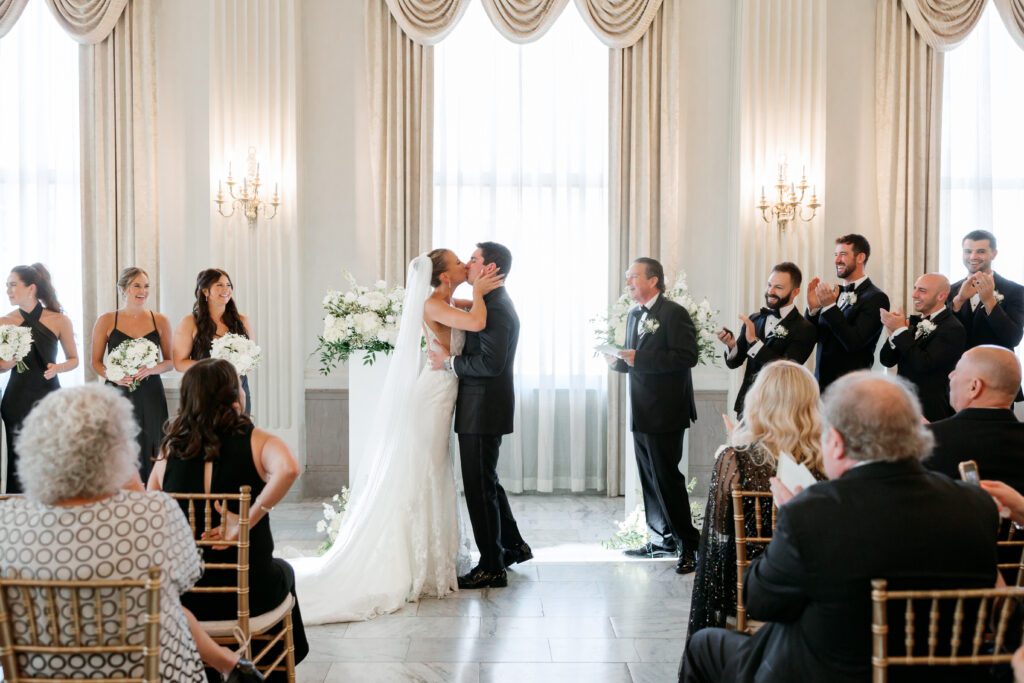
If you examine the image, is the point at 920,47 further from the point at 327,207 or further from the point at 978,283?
the point at 327,207

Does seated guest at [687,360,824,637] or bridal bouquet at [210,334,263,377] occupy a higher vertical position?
bridal bouquet at [210,334,263,377]

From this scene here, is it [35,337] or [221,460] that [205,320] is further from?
[221,460]

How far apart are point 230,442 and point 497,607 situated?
6.89 ft

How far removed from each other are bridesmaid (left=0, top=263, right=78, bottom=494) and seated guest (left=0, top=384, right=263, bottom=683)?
13.8ft

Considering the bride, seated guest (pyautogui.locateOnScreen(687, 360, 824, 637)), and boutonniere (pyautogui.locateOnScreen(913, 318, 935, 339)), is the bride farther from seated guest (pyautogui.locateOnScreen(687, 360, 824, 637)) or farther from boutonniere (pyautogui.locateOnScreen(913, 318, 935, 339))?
boutonniere (pyautogui.locateOnScreen(913, 318, 935, 339))

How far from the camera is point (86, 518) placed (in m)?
2.07

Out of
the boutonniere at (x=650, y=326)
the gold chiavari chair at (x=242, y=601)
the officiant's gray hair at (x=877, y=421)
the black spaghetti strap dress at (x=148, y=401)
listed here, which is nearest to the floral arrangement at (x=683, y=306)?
the boutonniere at (x=650, y=326)

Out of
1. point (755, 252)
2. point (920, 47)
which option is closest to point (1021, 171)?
point (920, 47)

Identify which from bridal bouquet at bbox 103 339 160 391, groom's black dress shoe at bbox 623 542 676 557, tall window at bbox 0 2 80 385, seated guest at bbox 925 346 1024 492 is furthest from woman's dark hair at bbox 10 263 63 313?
seated guest at bbox 925 346 1024 492

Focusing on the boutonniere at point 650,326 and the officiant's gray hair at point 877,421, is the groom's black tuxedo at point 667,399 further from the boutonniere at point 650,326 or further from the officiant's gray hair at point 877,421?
the officiant's gray hair at point 877,421

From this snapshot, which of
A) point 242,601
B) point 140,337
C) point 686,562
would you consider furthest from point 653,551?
point 140,337

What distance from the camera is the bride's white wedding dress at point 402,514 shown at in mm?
4594

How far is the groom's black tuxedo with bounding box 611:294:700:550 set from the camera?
5430mm

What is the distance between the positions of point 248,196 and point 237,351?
2.03 metres
